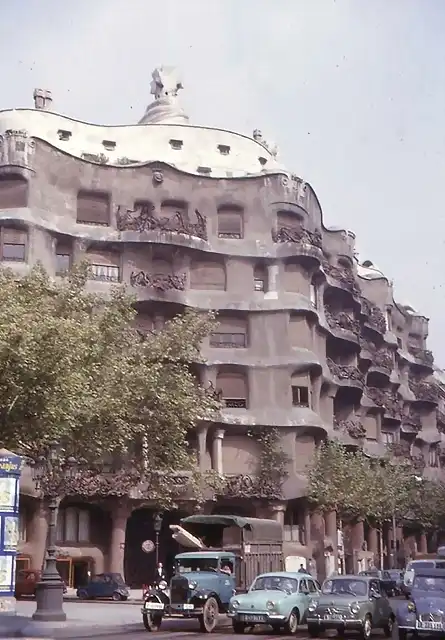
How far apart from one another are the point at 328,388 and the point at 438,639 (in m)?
31.9

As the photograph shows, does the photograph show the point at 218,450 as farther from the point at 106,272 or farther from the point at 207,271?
the point at 106,272

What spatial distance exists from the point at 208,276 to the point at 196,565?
2632cm

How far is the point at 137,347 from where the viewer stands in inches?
1148

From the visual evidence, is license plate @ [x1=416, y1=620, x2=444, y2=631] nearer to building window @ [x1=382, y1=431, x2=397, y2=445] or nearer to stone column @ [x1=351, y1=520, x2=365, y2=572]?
stone column @ [x1=351, y1=520, x2=365, y2=572]

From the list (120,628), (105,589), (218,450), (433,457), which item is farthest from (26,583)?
(433,457)

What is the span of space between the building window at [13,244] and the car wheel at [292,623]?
27.2m

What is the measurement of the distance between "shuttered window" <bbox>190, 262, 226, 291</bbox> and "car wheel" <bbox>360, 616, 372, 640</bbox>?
97.0ft

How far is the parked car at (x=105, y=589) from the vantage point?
37.1m

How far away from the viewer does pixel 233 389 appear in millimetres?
48250

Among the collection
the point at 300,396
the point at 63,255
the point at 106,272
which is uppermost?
the point at 63,255

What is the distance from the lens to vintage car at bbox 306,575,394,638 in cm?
2116

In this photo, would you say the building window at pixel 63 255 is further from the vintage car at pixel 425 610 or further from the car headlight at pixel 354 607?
the vintage car at pixel 425 610

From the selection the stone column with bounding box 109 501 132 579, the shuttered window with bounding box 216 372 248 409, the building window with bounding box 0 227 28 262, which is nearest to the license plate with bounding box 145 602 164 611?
the stone column with bounding box 109 501 132 579

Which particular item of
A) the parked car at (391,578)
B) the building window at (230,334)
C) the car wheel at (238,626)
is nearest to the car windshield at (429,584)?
the car wheel at (238,626)
